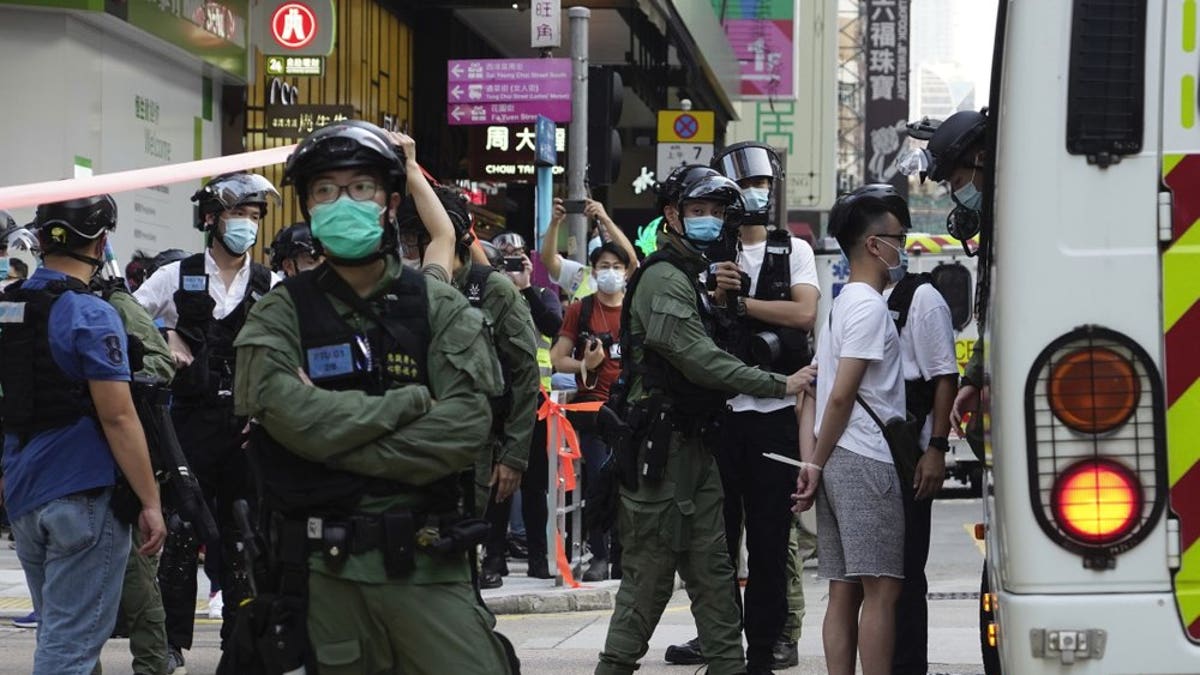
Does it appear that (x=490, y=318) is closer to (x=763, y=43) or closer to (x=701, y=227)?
(x=701, y=227)

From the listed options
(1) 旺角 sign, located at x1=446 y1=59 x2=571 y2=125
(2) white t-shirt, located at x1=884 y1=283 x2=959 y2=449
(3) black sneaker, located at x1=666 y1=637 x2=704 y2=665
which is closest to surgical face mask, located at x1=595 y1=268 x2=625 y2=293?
(3) black sneaker, located at x1=666 y1=637 x2=704 y2=665

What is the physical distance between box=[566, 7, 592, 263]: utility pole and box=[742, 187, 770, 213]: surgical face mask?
6.78 metres

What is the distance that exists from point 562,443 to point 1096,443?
7957 millimetres

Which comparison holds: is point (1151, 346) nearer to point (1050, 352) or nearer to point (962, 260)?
point (1050, 352)

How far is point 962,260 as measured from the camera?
21.2 metres

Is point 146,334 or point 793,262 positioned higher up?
point 793,262

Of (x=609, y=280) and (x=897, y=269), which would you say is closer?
(x=897, y=269)

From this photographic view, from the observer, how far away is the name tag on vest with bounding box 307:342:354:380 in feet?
14.9

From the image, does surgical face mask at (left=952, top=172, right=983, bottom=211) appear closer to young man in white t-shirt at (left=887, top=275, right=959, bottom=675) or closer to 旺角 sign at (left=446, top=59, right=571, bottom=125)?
young man in white t-shirt at (left=887, top=275, right=959, bottom=675)

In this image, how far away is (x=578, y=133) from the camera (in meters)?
15.5

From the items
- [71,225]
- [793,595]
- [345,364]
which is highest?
[71,225]

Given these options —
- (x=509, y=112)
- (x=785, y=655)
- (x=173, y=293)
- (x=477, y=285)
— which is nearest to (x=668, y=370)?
(x=477, y=285)

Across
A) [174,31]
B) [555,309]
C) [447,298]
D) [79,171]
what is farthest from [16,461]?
[174,31]

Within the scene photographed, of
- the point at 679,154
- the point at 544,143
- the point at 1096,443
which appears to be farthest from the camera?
the point at 679,154
